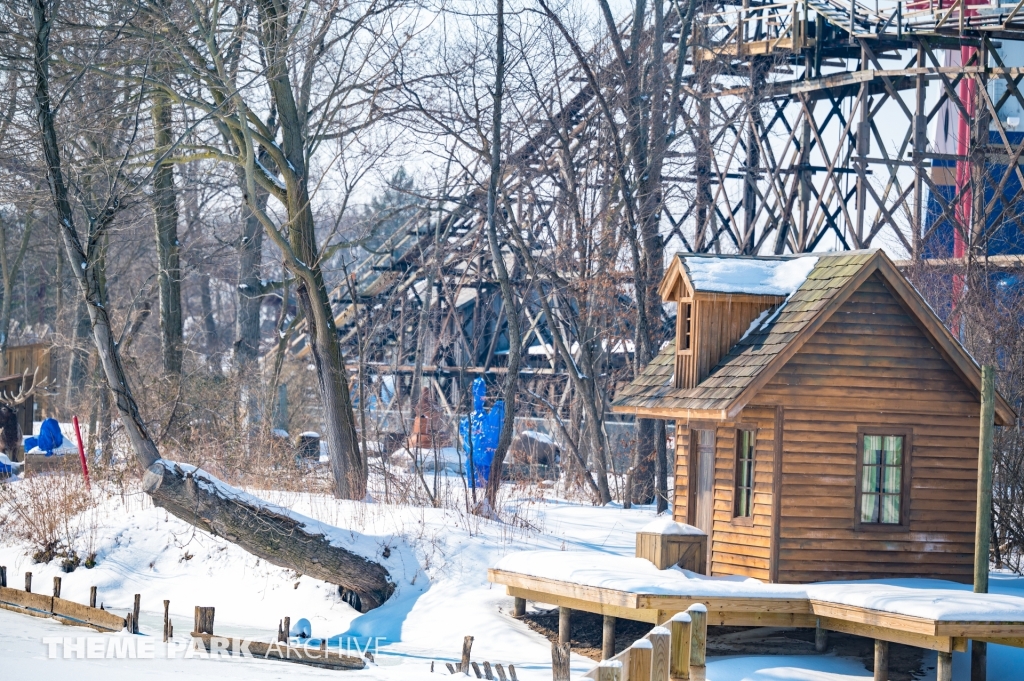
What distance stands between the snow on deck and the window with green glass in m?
0.76

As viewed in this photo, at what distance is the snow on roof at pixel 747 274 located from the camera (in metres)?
13.7

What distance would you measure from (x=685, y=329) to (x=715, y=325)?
44 centimetres

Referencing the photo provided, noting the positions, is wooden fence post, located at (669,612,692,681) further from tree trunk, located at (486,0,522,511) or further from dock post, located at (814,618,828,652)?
tree trunk, located at (486,0,522,511)

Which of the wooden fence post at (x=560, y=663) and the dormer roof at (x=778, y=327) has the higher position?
the dormer roof at (x=778, y=327)

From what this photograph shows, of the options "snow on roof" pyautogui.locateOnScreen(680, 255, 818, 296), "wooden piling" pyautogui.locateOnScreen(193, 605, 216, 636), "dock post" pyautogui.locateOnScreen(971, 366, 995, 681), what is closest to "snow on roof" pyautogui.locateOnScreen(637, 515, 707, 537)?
"snow on roof" pyautogui.locateOnScreen(680, 255, 818, 296)

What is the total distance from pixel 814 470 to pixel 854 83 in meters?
17.0

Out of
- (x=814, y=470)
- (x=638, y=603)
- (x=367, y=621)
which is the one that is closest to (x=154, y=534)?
(x=367, y=621)

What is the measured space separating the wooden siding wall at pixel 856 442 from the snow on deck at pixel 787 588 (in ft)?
1.19

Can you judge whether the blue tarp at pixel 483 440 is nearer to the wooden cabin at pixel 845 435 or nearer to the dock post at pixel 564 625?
the dock post at pixel 564 625

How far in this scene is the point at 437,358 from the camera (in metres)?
35.2

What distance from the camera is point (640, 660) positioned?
7.97 m

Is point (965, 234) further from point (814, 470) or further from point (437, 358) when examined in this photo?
point (437, 358)

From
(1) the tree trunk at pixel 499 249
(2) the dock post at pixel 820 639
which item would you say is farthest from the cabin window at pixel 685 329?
(1) the tree trunk at pixel 499 249

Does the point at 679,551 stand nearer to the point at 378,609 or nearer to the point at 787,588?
the point at 787,588
